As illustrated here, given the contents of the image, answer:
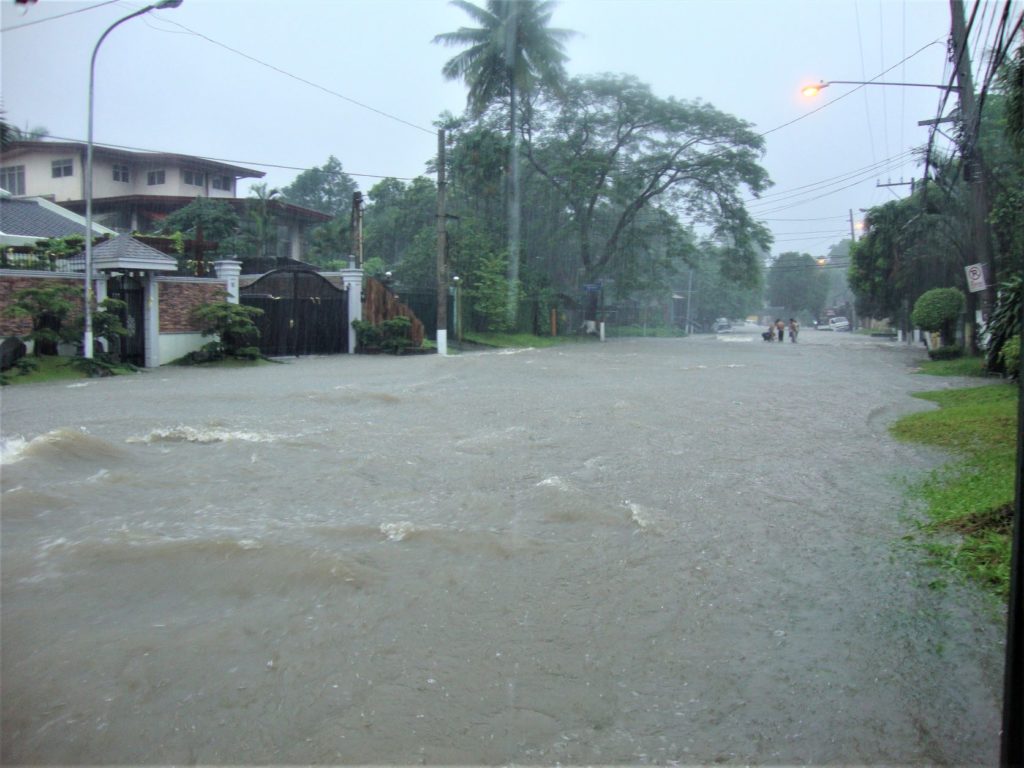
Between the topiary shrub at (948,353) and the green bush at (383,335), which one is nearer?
the topiary shrub at (948,353)

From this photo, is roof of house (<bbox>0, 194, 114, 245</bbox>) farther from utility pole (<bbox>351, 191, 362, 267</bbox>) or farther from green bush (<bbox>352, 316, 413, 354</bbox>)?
green bush (<bbox>352, 316, 413, 354</bbox>)

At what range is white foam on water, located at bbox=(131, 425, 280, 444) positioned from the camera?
9.71 m

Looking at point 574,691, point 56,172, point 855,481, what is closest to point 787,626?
point 574,691

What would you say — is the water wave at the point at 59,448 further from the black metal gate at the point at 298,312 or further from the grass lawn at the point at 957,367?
the grass lawn at the point at 957,367

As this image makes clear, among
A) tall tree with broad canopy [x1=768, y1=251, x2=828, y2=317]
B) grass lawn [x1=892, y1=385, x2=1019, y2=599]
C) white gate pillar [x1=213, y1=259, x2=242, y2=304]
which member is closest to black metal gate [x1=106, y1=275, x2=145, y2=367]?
white gate pillar [x1=213, y1=259, x2=242, y2=304]

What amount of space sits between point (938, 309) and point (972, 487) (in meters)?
20.7

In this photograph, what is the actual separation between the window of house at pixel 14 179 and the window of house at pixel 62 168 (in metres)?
1.12

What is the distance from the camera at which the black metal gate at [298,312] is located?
23.6 m

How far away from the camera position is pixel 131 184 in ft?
119

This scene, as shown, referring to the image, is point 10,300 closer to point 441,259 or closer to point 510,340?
point 441,259

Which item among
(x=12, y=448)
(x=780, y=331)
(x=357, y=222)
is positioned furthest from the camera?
(x=780, y=331)

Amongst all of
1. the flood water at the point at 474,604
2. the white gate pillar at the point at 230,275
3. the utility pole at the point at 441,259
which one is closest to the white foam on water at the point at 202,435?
the flood water at the point at 474,604

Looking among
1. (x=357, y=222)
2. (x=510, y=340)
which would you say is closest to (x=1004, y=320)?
(x=357, y=222)

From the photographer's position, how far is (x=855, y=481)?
8164mm
